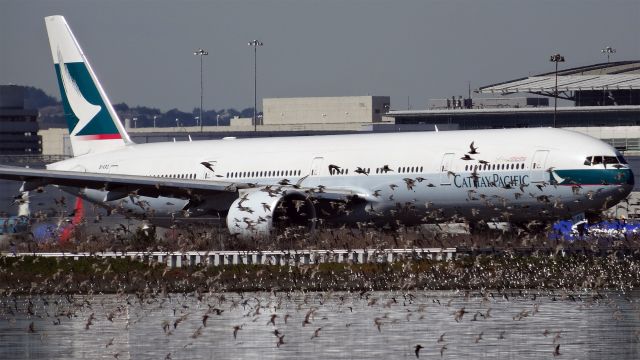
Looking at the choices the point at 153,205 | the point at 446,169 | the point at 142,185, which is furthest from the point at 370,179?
the point at 153,205

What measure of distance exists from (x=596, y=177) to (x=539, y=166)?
73.4 inches

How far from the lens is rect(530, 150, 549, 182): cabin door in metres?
46.4

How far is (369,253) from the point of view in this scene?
4462 centimetres

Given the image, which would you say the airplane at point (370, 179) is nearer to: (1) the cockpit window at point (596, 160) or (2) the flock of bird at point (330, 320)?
(1) the cockpit window at point (596, 160)

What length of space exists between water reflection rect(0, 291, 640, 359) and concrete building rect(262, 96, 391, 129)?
13641cm

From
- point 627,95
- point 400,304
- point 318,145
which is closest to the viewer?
point 400,304

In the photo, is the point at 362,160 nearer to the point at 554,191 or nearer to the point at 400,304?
the point at 554,191

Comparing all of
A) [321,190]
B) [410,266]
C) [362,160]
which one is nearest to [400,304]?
[410,266]

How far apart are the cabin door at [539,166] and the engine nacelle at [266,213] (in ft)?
23.8

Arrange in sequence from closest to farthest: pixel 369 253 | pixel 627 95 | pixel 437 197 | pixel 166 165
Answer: pixel 369 253 < pixel 437 197 < pixel 166 165 < pixel 627 95

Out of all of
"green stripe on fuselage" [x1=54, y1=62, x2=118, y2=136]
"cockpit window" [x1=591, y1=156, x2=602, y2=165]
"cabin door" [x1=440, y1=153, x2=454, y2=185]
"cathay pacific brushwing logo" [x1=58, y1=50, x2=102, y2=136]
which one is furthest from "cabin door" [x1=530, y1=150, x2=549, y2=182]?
"cathay pacific brushwing logo" [x1=58, y1=50, x2=102, y2=136]

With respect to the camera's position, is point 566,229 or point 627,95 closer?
point 566,229

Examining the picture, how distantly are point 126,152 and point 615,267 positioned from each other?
23878 mm

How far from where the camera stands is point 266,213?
4816 cm
